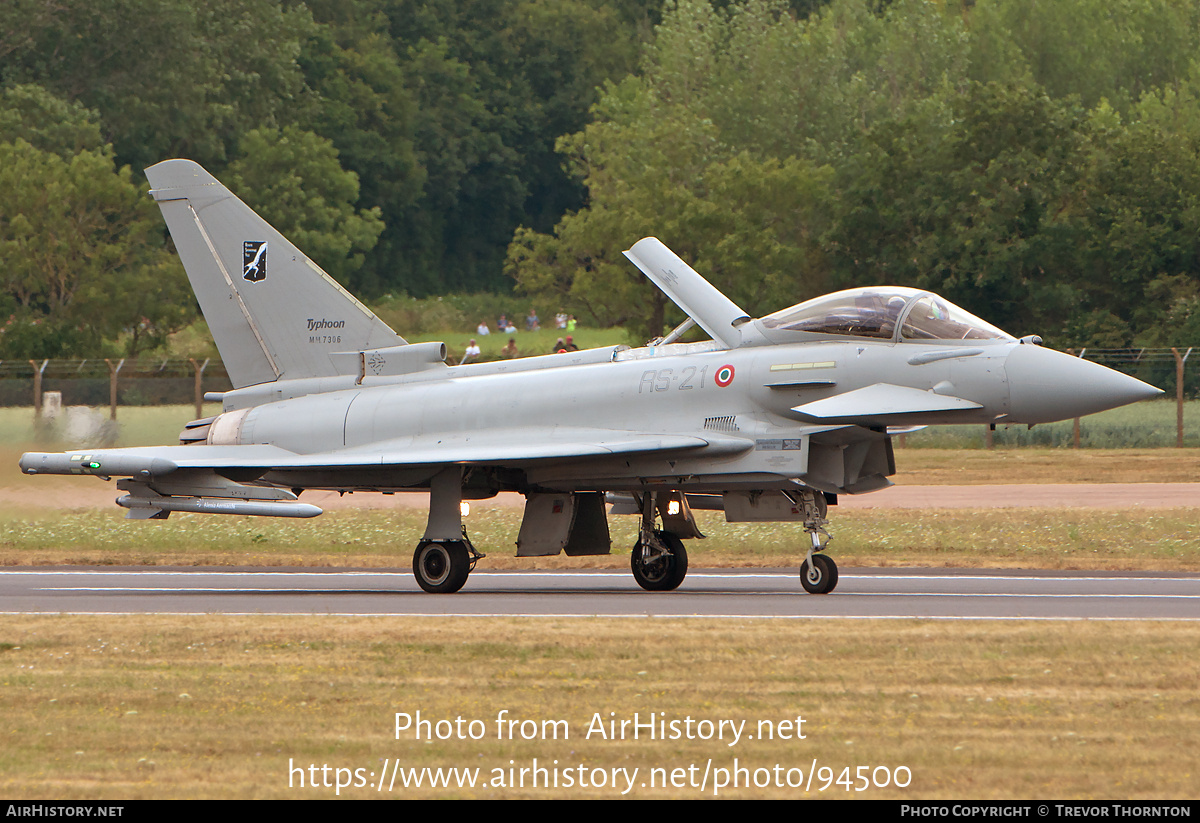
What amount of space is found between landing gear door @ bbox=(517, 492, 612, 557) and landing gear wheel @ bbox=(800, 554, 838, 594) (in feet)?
8.39

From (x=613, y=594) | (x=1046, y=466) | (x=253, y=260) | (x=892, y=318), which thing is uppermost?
(x=253, y=260)

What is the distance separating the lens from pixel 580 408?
1606cm

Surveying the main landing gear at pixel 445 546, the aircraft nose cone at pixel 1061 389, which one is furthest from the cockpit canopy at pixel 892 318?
the main landing gear at pixel 445 546

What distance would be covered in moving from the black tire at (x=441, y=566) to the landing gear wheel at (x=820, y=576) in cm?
338

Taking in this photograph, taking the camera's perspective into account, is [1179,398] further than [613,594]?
Yes

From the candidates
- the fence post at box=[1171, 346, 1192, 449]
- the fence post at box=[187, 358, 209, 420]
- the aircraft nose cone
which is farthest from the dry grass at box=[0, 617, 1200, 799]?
the fence post at box=[1171, 346, 1192, 449]

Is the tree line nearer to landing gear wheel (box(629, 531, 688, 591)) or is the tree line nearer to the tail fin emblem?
landing gear wheel (box(629, 531, 688, 591))

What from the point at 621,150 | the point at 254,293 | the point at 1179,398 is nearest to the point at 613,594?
the point at 254,293

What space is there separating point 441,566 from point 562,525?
1.27m

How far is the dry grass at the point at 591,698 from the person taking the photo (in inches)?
286

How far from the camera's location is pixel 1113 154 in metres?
56.5

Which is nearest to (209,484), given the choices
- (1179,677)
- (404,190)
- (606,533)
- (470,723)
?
(606,533)

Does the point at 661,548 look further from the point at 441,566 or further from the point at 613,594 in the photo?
the point at 441,566
